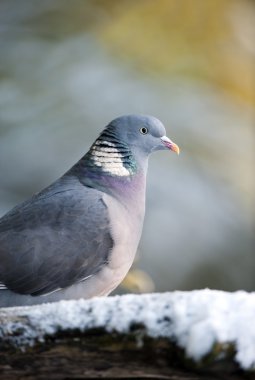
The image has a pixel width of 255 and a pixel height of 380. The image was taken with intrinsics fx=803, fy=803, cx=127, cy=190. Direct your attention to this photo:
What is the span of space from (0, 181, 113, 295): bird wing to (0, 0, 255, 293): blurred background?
6.82 feet

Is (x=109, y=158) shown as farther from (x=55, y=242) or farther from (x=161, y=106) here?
(x=161, y=106)

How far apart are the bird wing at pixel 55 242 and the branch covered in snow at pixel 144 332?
36.4 inches

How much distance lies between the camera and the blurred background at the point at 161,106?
14.8ft

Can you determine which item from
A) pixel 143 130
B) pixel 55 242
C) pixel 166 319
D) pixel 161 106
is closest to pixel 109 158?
pixel 143 130

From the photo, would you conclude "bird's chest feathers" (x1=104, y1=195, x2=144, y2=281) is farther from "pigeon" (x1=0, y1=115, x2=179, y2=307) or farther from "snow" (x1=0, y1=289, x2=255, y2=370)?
"snow" (x1=0, y1=289, x2=255, y2=370)

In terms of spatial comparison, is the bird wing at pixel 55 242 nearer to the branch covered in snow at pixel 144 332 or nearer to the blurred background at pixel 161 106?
the branch covered in snow at pixel 144 332

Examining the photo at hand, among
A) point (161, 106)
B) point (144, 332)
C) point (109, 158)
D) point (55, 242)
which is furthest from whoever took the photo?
point (161, 106)

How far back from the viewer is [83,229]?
91.5 inches

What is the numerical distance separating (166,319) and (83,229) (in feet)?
3.66

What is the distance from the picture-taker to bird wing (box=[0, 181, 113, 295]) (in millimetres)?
2264

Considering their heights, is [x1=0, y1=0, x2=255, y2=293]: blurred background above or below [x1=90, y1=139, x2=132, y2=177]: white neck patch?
above

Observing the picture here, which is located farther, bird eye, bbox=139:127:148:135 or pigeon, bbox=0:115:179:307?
bird eye, bbox=139:127:148:135

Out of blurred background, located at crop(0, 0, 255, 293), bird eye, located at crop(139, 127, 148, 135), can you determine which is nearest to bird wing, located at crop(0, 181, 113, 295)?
bird eye, located at crop(139, 127, 148, 135)

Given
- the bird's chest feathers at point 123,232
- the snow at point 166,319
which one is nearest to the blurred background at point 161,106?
the bird's chest feathers at point 123,232
